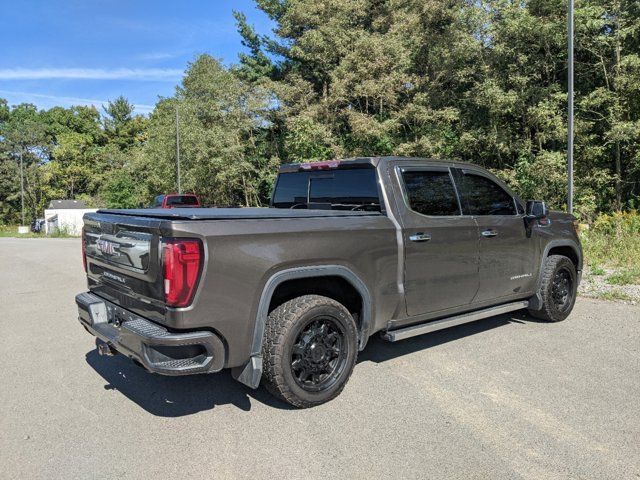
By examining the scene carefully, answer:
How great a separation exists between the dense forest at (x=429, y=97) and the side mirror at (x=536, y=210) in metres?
11.9

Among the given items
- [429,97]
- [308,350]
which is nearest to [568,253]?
[308,350]

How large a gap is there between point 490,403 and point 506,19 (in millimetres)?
16427

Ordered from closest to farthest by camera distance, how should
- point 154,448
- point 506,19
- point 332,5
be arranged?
point 154,448 < point 506,19 < point 332,5

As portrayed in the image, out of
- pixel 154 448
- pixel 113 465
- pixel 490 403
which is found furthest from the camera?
pixel 490 403

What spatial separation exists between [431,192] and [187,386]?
2.83 metres

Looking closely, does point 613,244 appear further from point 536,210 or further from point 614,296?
point 536,210

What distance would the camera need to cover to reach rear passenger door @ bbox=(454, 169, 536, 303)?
498 cm

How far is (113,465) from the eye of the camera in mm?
2965

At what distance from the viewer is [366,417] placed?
358 centimetres

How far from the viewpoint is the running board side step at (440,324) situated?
4273mm

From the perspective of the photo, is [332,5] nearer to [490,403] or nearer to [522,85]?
[522,85]

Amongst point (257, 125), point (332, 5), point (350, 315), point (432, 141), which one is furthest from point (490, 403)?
point (257, 125)

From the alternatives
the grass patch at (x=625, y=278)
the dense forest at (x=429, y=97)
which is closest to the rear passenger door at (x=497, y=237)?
the grass patch at (x=625, y=278)

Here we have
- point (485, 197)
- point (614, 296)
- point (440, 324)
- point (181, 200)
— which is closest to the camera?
point (440, 324)
